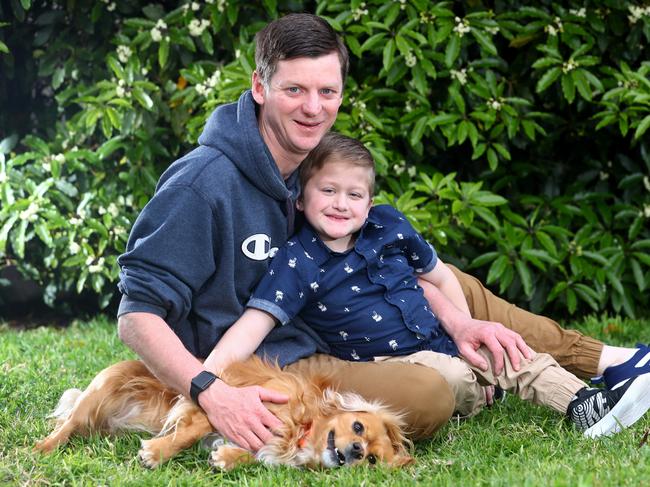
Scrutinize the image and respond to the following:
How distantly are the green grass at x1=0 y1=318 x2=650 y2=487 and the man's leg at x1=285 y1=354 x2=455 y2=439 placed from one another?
4.2 inches

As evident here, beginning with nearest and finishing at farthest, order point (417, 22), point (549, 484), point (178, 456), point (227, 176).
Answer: point (549, 484), point (178, 456), point (227, 176), point (417, 22)

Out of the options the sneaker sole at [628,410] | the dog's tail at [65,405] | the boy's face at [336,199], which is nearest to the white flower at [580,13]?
the boy's face at [336,199]

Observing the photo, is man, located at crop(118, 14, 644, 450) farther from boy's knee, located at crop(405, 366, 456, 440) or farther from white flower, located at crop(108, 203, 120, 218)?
white flower, located at crop(108, 203, 120, 218)

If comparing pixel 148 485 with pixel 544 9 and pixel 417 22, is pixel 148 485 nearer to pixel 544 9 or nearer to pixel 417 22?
pixel 417 22

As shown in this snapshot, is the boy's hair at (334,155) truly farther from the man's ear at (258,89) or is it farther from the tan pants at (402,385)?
the tan pants at (402,385)

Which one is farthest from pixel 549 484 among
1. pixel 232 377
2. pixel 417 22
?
pixel 417 22

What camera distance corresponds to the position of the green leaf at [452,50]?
4.68 meters

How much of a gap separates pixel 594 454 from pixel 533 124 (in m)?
2.48

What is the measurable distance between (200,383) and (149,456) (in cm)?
27

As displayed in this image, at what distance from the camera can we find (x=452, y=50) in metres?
4.69

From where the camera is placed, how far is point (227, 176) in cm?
312

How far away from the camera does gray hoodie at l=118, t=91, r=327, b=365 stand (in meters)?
2.96

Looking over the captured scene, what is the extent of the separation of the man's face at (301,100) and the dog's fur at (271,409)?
0.79 m

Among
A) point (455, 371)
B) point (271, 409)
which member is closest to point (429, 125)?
point (455, 371)
